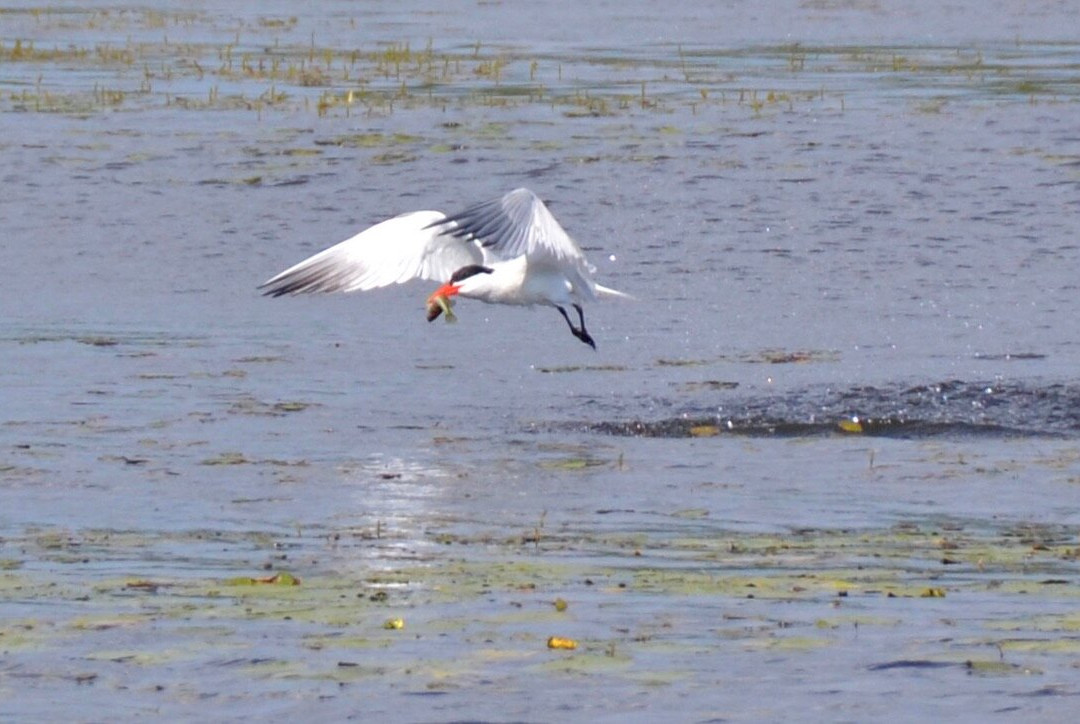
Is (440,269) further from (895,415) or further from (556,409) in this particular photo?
(895,415)

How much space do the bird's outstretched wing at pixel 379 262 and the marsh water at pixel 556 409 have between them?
0.55 m

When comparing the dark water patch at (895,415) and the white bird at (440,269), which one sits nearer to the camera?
the dark water patch at (895,415)

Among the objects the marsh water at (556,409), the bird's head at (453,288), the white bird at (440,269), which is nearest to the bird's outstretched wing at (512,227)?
the white bird at (440,269)

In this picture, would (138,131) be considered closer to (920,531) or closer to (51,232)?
(51,232)

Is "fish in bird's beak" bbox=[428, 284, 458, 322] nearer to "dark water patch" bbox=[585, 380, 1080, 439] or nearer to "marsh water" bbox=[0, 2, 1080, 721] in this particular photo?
"marsh water" bbox=[0, 2, 1080, 721]

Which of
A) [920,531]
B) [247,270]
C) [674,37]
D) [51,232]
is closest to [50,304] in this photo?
[247,270]

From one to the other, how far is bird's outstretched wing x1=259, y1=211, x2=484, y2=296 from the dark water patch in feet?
4.38

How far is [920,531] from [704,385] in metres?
3.62

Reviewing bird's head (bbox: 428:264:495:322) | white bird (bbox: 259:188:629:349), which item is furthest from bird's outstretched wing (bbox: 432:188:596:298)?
bird's head (bbox: 428:264:495:322)

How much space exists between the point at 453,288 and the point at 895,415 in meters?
2.19

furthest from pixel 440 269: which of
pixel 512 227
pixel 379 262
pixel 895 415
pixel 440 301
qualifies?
pixel 895 415

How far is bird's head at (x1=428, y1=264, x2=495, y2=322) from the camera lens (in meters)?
11.0

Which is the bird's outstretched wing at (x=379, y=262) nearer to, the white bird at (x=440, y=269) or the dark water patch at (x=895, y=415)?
the white bird at (x=440, y=269)

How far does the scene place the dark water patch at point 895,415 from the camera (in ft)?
34.6
